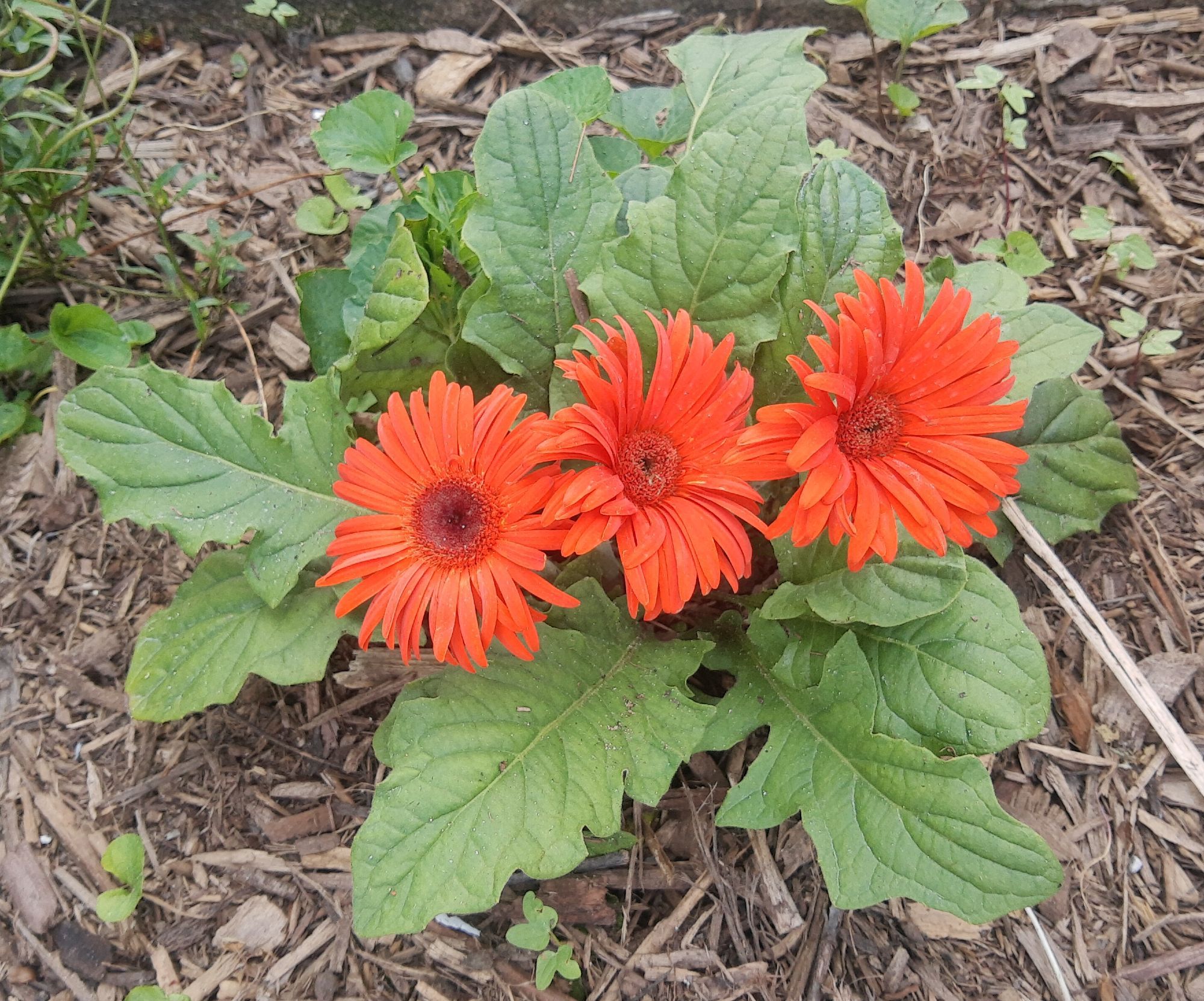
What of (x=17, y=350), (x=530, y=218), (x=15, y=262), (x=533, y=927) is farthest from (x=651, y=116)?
(x=533, y=927)

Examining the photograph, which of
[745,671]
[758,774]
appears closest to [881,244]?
[745,671]

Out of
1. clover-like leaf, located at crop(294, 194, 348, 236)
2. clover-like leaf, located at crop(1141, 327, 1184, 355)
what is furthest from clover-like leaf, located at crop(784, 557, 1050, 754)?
clover-like leaf, located at crop(294, 194, 348, 236)

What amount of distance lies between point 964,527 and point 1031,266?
165 cm

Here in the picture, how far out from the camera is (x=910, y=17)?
3.18 m

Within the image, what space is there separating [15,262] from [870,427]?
2478 mm

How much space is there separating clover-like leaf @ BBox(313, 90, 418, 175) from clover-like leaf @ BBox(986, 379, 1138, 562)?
6.39 feet

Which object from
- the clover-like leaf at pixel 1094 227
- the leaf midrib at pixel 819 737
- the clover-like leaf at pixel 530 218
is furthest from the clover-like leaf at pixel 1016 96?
the leaf midrib at pixel 819 737

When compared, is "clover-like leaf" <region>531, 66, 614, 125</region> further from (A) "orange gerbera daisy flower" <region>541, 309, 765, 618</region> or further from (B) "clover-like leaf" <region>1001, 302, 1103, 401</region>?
(B) "clover-like leaf" <region>1001, 302, 1103, 401</region>

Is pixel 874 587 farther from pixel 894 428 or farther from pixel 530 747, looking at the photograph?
pixel 530 747

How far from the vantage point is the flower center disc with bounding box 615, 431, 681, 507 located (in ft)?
6.19

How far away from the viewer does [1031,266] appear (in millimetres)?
3049

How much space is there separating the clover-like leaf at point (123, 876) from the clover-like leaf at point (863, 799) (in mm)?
1542

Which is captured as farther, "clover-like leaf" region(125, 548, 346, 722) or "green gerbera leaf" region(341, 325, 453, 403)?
"green gerbera leaf" region(341, 325, 453, 403)

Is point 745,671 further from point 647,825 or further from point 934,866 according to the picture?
point 934,866
